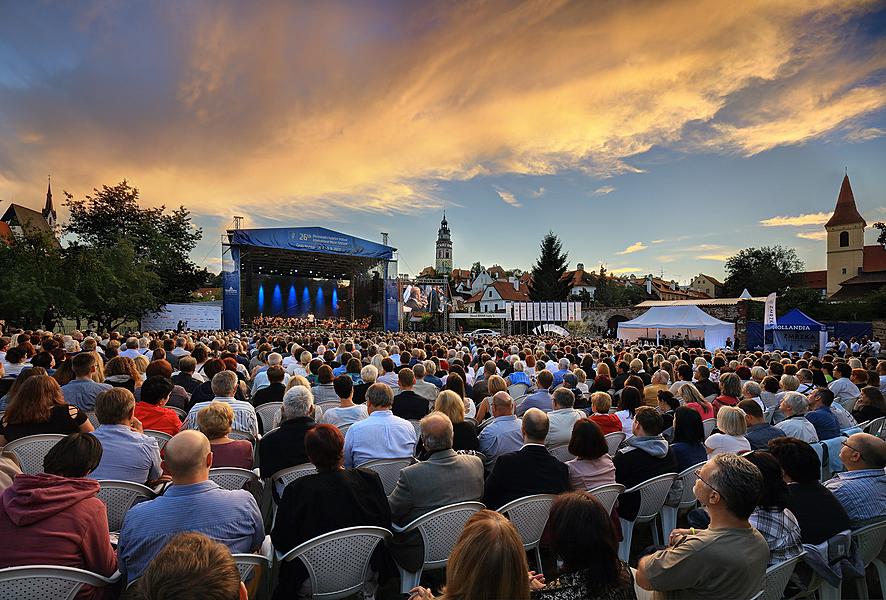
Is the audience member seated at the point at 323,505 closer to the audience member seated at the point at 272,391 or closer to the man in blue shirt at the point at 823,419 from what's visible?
the audience member seated at the point at 272,391

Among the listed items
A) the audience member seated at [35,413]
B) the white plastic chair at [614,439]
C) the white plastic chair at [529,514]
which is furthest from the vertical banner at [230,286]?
the white plastic chair at [529,514]

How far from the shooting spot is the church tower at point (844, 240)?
4631 centimetres

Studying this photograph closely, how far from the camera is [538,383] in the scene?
589cm

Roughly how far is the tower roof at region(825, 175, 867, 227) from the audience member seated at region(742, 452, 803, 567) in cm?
6211

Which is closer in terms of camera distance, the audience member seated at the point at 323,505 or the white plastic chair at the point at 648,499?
the audience member seated at the point at 323,505

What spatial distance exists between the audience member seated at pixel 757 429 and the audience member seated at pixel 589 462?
1.57 m

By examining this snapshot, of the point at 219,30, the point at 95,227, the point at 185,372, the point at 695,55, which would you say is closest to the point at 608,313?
the point at 695,55

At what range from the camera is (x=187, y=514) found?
1928 mm

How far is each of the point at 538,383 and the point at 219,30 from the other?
13563mm

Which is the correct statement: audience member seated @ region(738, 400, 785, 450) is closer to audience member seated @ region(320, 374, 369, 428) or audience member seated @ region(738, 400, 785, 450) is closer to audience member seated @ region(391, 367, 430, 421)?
audience member seated @ region(391, 367, 430, 421)

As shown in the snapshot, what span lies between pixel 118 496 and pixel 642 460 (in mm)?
3277

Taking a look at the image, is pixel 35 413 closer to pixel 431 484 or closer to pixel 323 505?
pixel 323 505

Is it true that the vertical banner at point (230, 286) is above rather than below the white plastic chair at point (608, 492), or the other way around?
above

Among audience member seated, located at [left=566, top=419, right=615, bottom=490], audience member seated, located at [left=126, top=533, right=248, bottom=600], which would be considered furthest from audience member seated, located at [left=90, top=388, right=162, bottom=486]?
audience member seated, located at [left=566, top=419, right=615, bottom=490]
